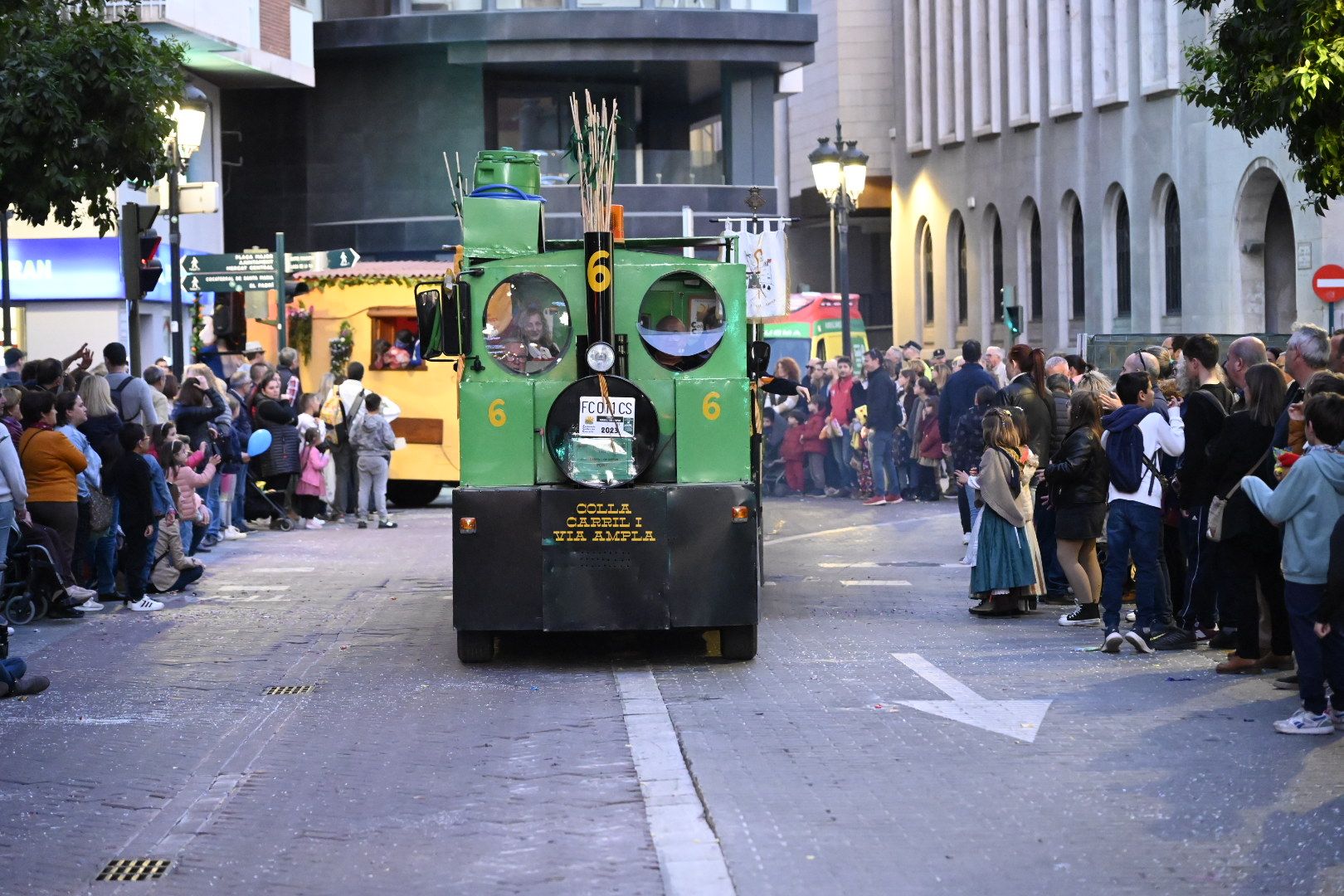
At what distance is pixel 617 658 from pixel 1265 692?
4096 mm

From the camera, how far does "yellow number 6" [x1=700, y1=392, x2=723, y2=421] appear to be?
40.2ft

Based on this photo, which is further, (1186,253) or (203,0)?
(1186,253)

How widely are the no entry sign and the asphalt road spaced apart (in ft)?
56.0

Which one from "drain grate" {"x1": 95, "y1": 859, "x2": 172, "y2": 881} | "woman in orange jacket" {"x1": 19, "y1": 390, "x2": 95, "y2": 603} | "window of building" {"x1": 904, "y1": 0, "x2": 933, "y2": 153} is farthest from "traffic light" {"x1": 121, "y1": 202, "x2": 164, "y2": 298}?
"window of building" {"x1": 904, "y1": 0, "x2": 933, "y2": 153}

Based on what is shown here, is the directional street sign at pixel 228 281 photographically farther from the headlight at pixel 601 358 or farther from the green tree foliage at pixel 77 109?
the headlight at pixel 601 358

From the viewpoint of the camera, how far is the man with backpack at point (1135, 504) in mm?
12453

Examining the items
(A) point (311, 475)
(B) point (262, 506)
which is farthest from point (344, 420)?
(B) point (262, 506)

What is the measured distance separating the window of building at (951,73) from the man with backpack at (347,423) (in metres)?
32.6

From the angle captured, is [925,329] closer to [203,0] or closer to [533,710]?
[203,0]

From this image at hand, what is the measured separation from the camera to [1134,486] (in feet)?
40.9

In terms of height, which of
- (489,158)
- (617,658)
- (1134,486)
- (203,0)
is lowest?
(617,658)

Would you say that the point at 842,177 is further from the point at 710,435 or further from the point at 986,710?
the point at 986,710

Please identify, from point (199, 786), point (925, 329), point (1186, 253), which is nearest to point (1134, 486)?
point (199, 786)

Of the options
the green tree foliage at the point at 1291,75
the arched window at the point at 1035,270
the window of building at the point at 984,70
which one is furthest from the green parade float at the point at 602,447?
the window of building at the point at 984,70
